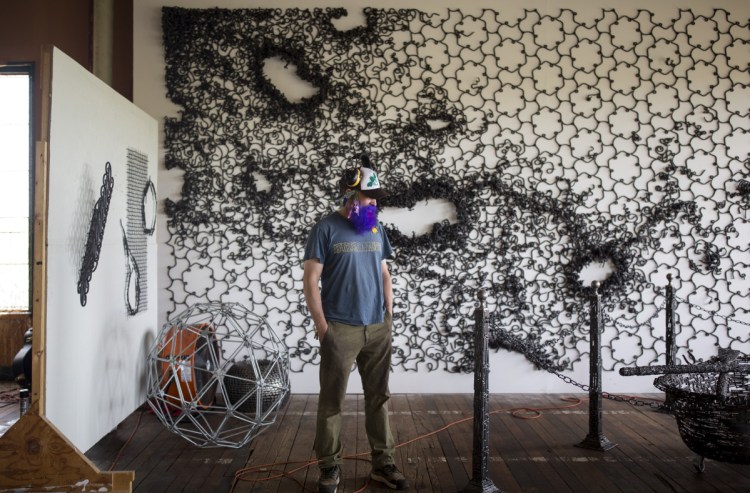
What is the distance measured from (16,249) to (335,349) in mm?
3704

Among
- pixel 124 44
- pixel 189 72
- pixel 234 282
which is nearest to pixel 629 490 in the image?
pixel 234 282

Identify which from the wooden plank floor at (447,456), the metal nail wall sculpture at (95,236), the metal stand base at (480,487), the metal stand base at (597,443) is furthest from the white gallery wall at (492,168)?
the metal stand base at (480,487)

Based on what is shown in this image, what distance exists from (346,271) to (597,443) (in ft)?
6.10

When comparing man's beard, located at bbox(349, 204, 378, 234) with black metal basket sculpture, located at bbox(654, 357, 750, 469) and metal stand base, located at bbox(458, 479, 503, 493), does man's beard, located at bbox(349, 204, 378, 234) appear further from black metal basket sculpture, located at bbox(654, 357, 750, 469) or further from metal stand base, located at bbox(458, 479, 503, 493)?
black metal basket sculpture, located at bbox(654, 357, 750, 469)

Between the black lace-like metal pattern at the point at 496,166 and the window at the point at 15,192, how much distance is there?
1.41 meters

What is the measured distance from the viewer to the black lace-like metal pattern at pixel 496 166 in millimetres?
5105

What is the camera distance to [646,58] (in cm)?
517

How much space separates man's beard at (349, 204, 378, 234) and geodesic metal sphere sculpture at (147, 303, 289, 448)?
1.15 meters

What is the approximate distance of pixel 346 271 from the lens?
10.6ft

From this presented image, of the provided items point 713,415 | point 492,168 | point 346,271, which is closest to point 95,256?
point 346,271

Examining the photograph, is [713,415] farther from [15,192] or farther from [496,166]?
[15,192]

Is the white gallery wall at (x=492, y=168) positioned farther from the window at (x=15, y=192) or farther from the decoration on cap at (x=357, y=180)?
the decoration on cap at (x=357, y=180)

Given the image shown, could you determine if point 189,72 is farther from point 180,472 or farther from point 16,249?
point 180,472

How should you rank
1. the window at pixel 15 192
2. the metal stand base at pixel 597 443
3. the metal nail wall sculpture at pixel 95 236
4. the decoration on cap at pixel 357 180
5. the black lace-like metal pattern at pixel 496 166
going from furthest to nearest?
the window at pixel 15 192
the black lace-like metal pattern at pixel 496 166
the metal stand base at pixel 597 443
the metal nail wall sculpture at pixel 95 236
the decoration on cap at pixel 357 180
